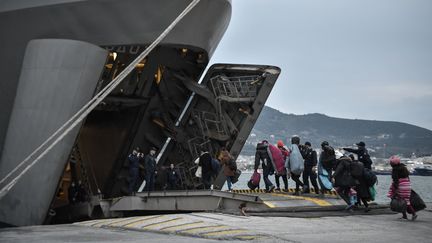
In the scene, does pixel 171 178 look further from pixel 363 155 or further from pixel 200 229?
pixel 200 229

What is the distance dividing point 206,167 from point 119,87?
→ 11.3 feet

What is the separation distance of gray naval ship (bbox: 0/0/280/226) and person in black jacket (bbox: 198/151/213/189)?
42 centimetres

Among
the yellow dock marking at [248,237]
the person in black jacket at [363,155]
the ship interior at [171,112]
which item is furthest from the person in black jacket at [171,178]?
the yellow dock marking at [248,237]

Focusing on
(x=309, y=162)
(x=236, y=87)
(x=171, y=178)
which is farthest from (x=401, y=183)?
(x=171, y=178)

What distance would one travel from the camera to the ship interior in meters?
16.2

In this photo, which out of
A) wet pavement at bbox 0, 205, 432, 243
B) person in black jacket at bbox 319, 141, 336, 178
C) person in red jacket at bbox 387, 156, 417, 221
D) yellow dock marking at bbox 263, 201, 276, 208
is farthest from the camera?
person in black jacket at bbox 319, 141, 336, 178

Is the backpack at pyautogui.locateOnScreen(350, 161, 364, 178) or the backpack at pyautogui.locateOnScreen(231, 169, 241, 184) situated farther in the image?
the backpack at pyautogui.locateOnScreen(231, 169, 241, 184)

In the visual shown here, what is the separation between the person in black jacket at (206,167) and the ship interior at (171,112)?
45.1 inches

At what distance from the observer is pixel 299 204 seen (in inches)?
486

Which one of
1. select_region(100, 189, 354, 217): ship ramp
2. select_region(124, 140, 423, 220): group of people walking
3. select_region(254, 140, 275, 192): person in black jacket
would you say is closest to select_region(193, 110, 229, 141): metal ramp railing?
select_region(124, 140, 423, 220): group of people walking

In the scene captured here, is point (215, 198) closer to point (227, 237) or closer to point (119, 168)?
point (227, 237)

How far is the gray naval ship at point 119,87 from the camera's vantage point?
12461 millimetres

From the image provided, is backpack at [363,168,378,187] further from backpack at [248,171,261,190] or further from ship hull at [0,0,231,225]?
ship hull at [0,0,231,225]

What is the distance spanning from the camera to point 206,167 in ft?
50.0
